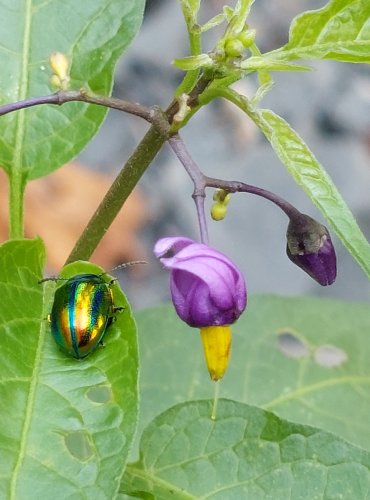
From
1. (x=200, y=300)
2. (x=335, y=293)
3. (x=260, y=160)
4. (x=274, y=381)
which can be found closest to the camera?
(x=200, y=300)

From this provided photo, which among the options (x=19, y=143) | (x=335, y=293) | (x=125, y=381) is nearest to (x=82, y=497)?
(x=125, y=381)

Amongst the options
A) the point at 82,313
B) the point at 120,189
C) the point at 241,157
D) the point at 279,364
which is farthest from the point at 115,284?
the point at 241,157

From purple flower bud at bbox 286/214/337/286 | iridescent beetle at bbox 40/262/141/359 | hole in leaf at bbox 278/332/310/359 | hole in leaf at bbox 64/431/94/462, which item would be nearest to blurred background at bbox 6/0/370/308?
hole in leaf at bbox 278/332/310/359

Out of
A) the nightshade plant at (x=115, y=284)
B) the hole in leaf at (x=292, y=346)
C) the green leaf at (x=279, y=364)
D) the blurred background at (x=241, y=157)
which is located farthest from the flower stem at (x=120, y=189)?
the blurred background at (x=241, y=157)

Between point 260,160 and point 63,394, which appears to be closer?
point 63,394

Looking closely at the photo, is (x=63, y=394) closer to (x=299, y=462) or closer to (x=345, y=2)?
(x=299, y=462)

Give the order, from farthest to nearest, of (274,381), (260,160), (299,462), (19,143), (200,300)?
(260,160) < (274,381) < (19,143) < (299,462) < (200,300)
